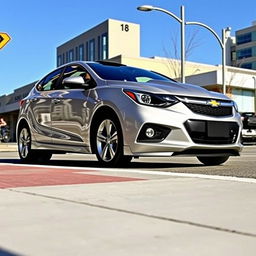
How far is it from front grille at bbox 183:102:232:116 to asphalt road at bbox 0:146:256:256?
1.67m

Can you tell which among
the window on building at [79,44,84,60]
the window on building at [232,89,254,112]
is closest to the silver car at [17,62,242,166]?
the window on building at [232,89,254,112]

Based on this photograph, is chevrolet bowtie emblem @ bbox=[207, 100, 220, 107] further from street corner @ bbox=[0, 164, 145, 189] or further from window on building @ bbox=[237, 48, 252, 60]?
window on building @ bbox=[237, 48, 252, 60]

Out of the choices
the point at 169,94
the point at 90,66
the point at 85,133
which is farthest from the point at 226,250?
the point at 90,66

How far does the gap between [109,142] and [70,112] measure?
1.09 meters

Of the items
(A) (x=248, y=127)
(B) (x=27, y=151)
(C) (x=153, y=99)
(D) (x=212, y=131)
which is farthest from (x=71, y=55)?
(C) (x=153, y=99)

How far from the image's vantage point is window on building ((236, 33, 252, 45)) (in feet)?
311

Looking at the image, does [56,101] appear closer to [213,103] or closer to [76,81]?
[76,81]

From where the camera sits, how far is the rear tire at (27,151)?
29.6 ft

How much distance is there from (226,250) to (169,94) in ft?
14.8

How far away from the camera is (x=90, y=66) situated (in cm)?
791

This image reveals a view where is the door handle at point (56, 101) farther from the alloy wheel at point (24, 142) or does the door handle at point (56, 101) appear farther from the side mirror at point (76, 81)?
the alloy wheel at point (24, 142)

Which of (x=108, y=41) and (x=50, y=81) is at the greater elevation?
(x=108, y=41)

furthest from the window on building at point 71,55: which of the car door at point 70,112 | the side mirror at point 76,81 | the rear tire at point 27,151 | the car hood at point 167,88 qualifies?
the car hood at point 167,88

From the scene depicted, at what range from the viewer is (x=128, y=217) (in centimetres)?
326
